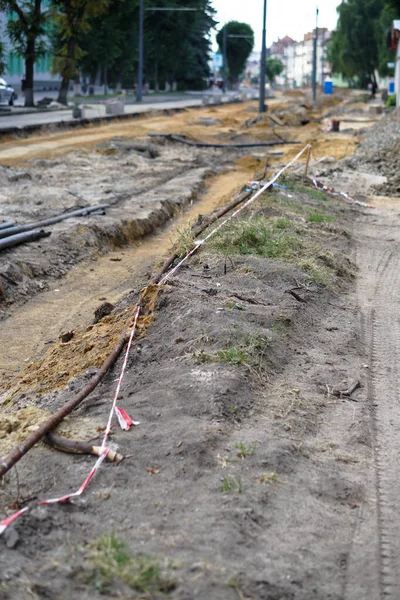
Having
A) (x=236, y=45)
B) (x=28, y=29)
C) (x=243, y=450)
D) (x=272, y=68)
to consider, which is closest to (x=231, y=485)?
(x=243, y=450)

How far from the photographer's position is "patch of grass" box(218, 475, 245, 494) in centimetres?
492

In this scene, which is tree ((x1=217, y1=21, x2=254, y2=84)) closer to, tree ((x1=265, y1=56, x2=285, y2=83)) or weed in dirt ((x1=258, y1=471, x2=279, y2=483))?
tree ((x1=265, y1=56, x2=285, y2=83))

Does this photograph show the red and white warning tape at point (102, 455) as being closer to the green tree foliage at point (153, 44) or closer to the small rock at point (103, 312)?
the small rock at point (103, 312)

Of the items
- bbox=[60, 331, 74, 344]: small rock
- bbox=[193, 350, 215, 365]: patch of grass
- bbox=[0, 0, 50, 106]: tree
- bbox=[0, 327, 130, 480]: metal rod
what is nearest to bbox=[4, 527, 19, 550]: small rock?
bbox=[0, 327, 130, 480]: metal rod

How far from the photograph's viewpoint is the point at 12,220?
14.7 meters

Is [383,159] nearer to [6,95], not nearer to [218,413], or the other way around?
[218,413]

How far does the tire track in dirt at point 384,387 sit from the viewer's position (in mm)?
4637

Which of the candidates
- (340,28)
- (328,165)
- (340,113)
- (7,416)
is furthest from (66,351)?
(340,28)

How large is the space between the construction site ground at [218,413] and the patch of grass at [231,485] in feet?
0.05

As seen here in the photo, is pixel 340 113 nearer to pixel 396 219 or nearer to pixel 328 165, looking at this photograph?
pixel 328 165

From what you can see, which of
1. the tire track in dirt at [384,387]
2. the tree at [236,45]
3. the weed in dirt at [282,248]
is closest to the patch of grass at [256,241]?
the weed in dirt at [282,248]

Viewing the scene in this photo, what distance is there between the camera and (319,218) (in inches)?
547

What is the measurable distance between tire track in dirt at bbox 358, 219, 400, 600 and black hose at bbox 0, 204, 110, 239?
17.3ft

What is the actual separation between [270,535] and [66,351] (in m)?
4.15
